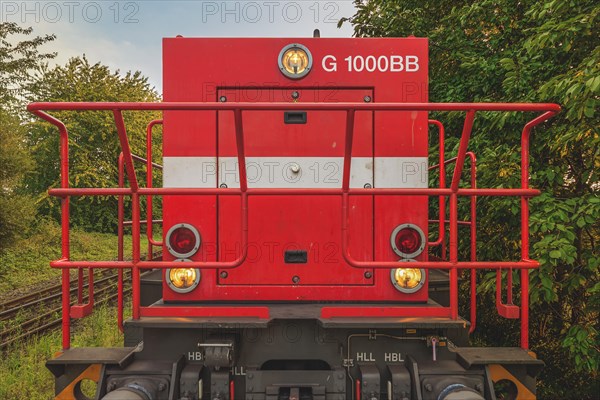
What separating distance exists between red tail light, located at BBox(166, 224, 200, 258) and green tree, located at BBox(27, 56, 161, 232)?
2121 centimetres

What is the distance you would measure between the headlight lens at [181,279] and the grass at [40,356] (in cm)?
282

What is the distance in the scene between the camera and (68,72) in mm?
26234

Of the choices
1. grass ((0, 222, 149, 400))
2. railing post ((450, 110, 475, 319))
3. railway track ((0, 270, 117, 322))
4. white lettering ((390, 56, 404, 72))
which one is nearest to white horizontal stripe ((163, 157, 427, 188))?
railing post ((450, 110, 475, 319))

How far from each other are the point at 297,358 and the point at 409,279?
102 centimetres

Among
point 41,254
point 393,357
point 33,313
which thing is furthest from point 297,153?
point 41,254

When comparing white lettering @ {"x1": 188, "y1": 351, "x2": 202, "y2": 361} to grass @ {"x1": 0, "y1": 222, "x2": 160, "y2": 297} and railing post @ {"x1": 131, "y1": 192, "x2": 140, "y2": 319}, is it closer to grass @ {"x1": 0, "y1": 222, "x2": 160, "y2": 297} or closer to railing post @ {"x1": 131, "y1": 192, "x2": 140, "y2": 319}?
railing post @ {"x1": 131, "y1": 192, "x2": 140, "y2": 319}

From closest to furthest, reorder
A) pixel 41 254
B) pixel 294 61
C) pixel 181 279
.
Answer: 1. pixel 181 279
2. pixel 294 61
3. pixel 41 254

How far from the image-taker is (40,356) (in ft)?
20.3

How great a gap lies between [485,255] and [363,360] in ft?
9.72

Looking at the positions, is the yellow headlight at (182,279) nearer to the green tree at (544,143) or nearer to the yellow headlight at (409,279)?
the yellow headlight at (409,279)

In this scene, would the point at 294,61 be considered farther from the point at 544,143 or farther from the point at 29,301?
the point at 29,301

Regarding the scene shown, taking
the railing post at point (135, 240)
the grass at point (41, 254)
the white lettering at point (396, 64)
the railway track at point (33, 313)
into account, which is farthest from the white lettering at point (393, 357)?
the grass at point (41, 254)

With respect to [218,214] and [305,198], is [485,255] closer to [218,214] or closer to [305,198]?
[305,198]

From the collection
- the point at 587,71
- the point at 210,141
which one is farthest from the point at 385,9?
the point at 210,141
